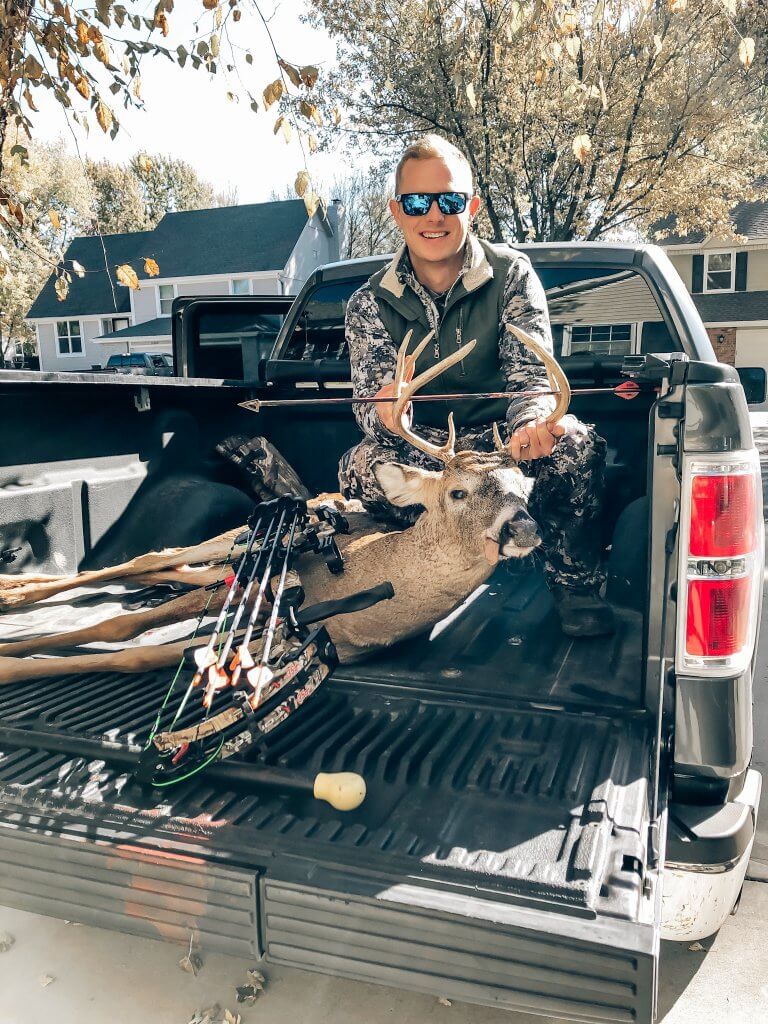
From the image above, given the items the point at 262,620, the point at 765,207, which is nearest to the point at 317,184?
the point at 262,620

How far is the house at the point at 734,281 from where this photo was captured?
26656mm

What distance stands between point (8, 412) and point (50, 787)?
1582 mm

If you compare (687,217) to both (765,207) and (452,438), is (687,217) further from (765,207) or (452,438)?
(452,438)

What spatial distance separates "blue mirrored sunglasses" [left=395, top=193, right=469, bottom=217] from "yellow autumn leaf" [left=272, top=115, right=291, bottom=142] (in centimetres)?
105

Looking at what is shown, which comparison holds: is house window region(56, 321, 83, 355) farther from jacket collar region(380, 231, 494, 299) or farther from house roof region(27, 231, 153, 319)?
jacket collar region(380, 231, 494, 299)

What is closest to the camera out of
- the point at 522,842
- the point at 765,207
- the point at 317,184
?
the point at 522,842

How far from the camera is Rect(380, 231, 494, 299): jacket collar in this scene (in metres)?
3.41

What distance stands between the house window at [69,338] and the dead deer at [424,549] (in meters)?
42.4

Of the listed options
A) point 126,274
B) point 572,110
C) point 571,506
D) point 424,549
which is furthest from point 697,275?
point 424,549

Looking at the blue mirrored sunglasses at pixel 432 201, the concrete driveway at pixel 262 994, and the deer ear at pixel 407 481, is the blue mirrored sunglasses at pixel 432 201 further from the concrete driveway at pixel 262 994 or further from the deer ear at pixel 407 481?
the concrete driveway at pixel 262 994

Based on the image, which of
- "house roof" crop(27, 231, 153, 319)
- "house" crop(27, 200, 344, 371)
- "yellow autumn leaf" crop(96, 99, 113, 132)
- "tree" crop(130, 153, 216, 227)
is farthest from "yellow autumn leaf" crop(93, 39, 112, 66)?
"tree" crop(130, 153, 216, 227)

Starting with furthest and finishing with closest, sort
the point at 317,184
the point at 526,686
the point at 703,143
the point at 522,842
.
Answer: the point at 703,143, the point at 317,184, the point at 526,686, the point at 522,842

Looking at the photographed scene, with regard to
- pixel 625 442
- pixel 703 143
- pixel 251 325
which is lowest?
pixel 625 442

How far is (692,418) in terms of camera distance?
207 centimetres
